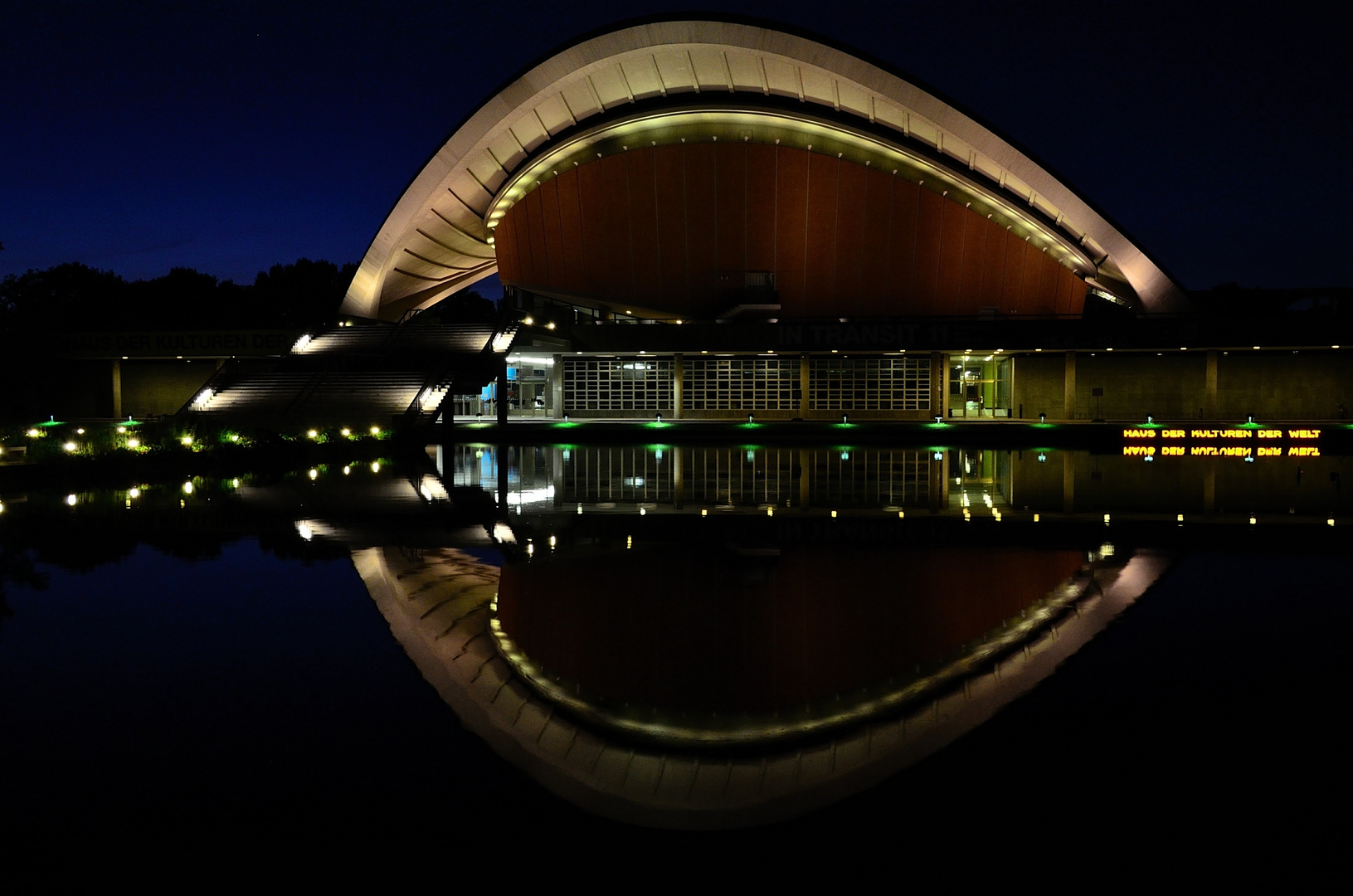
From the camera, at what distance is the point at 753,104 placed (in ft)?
128

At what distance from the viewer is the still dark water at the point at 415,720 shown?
147 inches

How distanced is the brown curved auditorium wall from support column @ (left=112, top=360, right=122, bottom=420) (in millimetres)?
21320

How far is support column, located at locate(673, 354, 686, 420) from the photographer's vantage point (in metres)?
36.9

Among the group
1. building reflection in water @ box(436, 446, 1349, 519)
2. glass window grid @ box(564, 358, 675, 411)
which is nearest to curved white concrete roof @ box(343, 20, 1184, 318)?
glass window grid @ box(564, 358, 675, 411)

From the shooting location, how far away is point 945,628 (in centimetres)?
656

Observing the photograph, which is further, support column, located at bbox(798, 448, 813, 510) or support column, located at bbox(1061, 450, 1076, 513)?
support column, located at bbox(798, 448, 813, 510)

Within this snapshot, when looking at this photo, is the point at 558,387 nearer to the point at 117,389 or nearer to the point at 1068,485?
the point at 117,389

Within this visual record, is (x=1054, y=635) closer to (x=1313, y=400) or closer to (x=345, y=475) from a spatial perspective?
(x=345, y=475)

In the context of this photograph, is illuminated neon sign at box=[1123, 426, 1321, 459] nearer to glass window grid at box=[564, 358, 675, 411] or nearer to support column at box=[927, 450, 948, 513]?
support column at box=[927, 450, 948, 513]

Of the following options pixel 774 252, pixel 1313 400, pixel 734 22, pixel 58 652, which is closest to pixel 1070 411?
pixel 1313 400

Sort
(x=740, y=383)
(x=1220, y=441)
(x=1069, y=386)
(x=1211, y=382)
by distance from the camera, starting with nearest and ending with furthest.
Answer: (x=1220, y=441), (x=1211, y=382), (x=1069, y=386), (x=740, y=383)

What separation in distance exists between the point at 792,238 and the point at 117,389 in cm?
3121

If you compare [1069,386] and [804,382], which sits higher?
[804,382]

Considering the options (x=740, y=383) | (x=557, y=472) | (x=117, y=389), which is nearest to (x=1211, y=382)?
(x=740, y=383)
